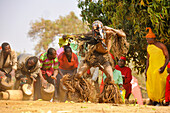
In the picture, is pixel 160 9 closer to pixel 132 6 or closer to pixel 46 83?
pixel 132 6

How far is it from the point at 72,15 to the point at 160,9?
969 inches

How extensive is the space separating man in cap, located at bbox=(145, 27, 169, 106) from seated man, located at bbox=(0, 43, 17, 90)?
3.90m

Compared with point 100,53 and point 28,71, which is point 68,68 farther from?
point 100,53

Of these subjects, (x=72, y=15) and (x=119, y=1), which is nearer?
(x=119, y=1)

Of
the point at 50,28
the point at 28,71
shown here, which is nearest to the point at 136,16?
the point at 28,71

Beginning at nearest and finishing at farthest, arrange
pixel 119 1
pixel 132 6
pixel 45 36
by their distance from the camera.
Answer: pixel 132 6 < pixel 119 1 < pixel 45 36

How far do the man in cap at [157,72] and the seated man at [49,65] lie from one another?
267 cm

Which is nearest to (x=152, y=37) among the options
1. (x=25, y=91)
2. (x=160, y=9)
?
(x=160, y=9)

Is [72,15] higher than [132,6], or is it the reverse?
[72,15]

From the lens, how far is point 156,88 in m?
8.02

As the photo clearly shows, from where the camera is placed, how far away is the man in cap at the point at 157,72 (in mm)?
7910

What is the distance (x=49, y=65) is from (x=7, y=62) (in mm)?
1251

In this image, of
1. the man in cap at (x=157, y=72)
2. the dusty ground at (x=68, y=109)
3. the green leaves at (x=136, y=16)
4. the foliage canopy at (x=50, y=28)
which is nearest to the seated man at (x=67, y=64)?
the green leaves at (x=136, y=16)

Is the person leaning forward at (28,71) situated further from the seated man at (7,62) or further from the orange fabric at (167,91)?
the orange fabric at (167,91)
